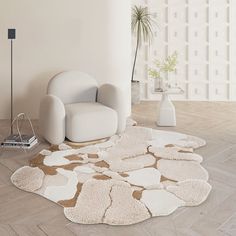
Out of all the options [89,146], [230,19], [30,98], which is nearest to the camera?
[89,146]

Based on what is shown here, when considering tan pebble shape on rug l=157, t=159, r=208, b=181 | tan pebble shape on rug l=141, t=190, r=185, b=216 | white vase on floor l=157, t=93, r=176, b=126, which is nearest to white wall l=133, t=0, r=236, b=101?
white vase on floor l=157, t=93, r=176, b=126

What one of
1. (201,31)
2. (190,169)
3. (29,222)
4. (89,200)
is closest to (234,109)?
(201,31)

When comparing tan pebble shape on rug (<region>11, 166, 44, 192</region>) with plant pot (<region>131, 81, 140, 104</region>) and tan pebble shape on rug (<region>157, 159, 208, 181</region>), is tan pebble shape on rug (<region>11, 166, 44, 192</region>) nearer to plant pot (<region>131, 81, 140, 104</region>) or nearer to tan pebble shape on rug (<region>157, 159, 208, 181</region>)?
tan pebble shape on rug (<region>157, 159, 208, 181</region>)

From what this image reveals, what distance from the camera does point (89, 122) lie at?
3.58 meters

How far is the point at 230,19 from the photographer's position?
6.03 m

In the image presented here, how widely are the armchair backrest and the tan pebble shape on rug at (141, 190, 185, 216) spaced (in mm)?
1984

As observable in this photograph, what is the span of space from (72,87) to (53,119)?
719 millimetres

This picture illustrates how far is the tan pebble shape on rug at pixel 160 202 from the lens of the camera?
213 centimetres

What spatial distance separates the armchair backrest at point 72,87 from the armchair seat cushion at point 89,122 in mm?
224

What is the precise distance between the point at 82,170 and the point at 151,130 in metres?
1.53

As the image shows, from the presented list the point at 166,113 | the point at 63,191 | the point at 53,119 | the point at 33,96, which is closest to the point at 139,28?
the point at 166,113

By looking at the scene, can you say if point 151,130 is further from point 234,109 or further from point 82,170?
point 234,109

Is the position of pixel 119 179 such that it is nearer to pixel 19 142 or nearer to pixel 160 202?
pixel 160 202

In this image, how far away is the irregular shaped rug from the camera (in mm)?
2156
